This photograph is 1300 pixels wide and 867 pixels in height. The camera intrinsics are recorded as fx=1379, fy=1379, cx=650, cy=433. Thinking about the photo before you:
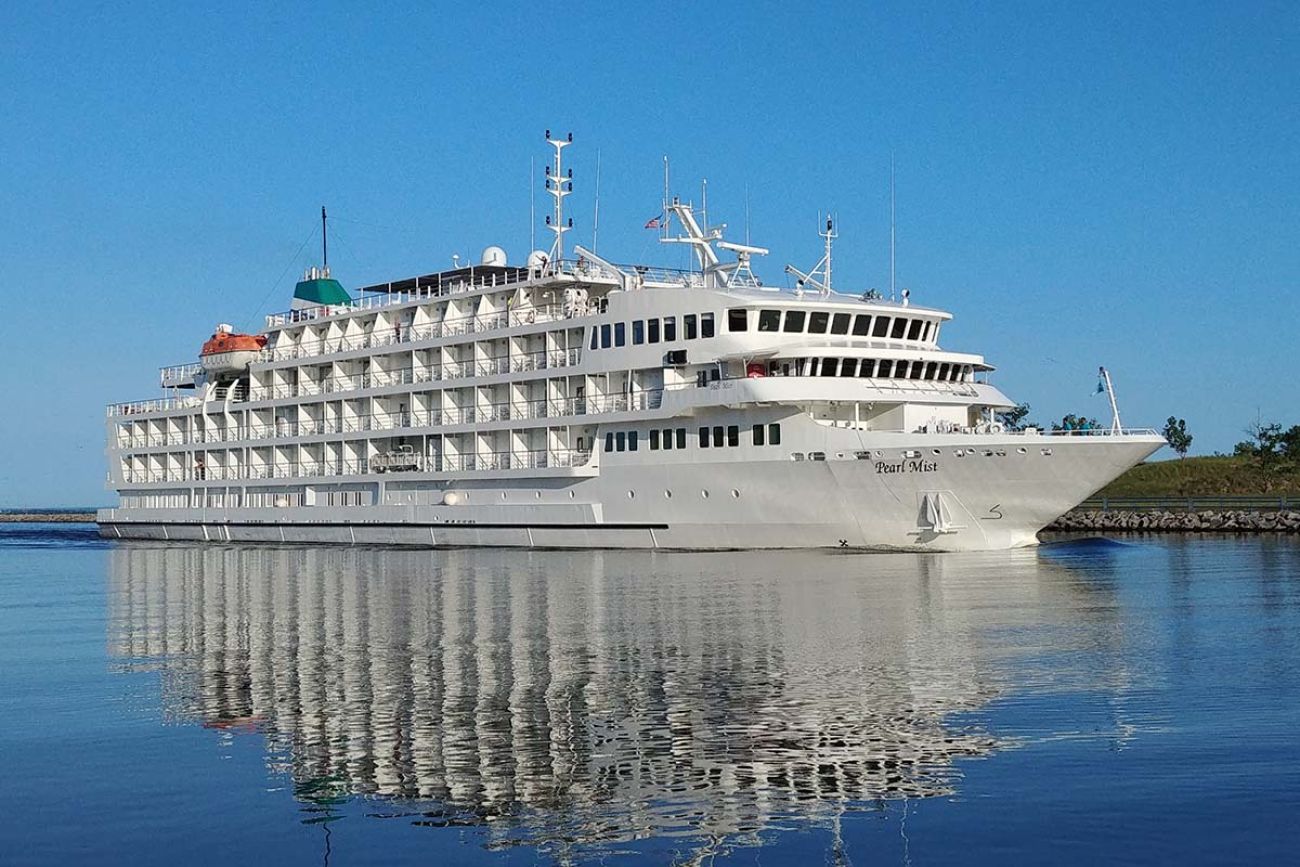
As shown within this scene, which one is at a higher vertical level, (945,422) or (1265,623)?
(945,422)

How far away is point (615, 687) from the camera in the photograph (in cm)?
1720

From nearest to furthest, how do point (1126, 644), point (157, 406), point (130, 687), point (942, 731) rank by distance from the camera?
point (942, 731), point (130, 687), point (1126, 644), point (157, 406)

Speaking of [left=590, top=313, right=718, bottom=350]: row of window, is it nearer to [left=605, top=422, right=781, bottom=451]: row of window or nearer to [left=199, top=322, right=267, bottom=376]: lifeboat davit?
[left=605, top=422, right=781, bottom=451]: row of window

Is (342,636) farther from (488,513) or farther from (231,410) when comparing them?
(231,410)

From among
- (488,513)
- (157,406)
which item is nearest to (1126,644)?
(488,513)

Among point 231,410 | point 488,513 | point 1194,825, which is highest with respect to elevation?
point 231,410

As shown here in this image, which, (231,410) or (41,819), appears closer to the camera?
(41,819)

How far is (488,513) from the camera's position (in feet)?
180

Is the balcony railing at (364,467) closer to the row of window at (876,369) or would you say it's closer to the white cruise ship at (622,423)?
the white cruise ship at (622,423)

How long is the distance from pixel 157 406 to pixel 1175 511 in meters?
56.9

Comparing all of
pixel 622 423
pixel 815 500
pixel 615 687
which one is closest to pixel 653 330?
pixel 622 423

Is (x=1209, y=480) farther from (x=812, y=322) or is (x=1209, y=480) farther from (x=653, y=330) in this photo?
(x=653, y=330)

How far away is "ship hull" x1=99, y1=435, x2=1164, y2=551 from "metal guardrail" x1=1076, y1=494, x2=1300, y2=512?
2984 cm

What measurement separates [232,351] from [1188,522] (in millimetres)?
48636
